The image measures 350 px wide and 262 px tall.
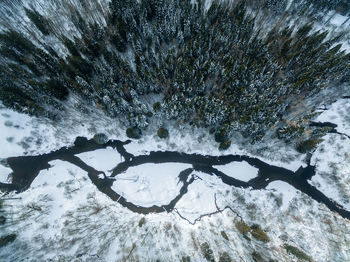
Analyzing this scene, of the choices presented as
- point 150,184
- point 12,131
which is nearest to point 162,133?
point 150,184

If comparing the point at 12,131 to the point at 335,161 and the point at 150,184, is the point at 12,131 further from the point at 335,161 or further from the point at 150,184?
the point at 335,161

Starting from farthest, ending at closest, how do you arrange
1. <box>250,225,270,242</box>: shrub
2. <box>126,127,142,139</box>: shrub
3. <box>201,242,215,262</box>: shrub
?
<box>126,127,142,139</box>: shrub < <box>250,225,270,242</box>: shrub < <box>201,242,215,262</box>: shrub

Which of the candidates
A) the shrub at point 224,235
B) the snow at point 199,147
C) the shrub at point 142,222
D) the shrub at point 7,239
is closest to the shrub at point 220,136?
the snow at point 199,147

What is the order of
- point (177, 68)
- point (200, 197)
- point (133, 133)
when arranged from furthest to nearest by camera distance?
point (177, 68) → point (133, 133) → point (200, 197)

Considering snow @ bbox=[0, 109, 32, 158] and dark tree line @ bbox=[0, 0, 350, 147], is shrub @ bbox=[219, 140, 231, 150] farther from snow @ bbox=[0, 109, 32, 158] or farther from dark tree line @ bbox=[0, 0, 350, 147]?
snow @ bbox=[0, 109, 32, 158]

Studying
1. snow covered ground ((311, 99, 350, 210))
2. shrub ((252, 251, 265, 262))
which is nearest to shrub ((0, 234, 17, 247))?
shrub ((252, 251, 265, 262))

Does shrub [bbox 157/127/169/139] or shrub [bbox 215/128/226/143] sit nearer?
shrub [bbox 215/128/226/143]
